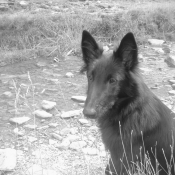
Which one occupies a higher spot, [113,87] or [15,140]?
[113,87]

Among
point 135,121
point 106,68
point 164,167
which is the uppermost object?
point 106,68

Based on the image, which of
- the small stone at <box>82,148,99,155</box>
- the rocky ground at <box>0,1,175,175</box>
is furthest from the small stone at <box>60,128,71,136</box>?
the small stone at <box>82,148,99,155</box>

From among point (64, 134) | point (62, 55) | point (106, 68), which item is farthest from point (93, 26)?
point (106, 68)

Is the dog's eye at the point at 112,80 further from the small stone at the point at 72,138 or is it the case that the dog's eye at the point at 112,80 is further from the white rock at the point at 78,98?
the white rock at the point at 78,98

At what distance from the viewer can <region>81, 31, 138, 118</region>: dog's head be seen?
3.25 metres

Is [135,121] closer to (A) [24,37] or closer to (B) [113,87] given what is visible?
(B) [113,87]

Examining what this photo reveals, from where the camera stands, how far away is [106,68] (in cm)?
332

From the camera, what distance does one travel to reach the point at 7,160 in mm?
3750

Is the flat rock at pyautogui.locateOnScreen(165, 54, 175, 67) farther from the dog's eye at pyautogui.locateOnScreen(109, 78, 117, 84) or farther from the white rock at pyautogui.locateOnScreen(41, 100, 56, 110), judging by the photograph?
the dog's eye at pyautogui.locateOnScreen(109, 78, 117, 84)

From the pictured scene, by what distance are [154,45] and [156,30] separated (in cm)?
76

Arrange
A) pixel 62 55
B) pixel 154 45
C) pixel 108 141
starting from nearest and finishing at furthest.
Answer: pixel 108 141
pixel 62 55
pixel 154 45

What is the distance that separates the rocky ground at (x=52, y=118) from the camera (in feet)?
12.5

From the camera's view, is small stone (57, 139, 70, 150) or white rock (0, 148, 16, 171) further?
small stone (57, 139, 70, 150)

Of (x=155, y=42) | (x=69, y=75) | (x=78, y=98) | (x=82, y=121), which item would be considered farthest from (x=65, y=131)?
(x=155, y=42)
